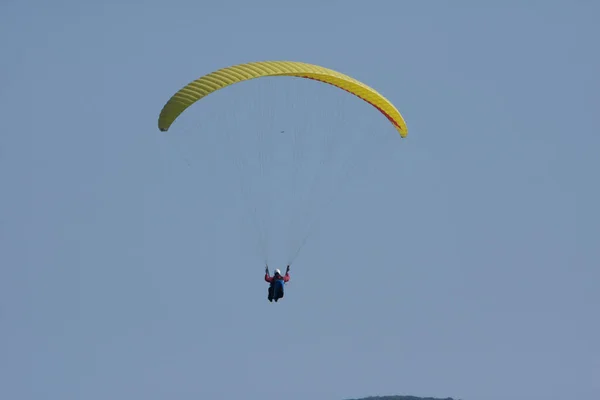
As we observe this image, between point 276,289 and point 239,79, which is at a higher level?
point 239,79

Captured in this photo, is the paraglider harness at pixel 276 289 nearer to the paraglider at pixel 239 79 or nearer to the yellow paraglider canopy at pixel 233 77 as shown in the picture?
the paraglider at pixel 239 79

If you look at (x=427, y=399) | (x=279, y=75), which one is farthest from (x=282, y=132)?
(x=427, y=399)

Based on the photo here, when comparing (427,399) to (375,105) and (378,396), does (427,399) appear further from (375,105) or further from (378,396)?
(375,105)

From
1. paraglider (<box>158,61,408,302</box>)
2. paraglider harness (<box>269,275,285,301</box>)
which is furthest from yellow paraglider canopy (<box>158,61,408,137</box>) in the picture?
paraglider harness (<box>269,275,285,301</box>)

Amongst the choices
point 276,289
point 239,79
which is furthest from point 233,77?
point 276,289

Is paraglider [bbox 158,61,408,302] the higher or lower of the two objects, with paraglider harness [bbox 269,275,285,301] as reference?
higher

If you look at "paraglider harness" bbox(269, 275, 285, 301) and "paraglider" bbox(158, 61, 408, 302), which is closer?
"paraglider" bbox(158, 61, 408, 302)

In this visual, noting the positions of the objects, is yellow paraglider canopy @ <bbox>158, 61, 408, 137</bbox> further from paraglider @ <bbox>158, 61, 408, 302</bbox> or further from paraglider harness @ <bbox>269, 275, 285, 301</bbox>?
paraglider harness @ <bbox>269, 275, 285, 301</bbox>

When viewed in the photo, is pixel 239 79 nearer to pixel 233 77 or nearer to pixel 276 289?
pixel 233 77

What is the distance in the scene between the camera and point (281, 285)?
286 ft

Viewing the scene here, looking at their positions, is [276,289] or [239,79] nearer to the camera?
[239,79]

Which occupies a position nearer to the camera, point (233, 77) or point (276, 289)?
point (233, 77)

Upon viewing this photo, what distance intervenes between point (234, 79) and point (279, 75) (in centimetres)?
153

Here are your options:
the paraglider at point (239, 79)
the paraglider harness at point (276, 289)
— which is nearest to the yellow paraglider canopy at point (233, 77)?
the paraglider at point (239, 79)
